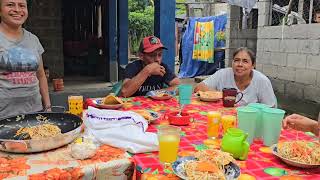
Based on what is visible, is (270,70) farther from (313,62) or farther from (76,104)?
(76,104)

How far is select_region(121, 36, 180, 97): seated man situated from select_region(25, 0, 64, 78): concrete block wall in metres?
4.51

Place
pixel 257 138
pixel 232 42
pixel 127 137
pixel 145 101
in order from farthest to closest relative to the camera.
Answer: pixel 232 42 → pixel 145 101 → pixel 257 138 → pixel 127 137

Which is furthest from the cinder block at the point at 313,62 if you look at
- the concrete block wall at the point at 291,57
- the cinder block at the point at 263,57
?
the cinder block at the point at 263,57

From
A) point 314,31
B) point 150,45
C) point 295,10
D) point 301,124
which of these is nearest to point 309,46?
point 314,31

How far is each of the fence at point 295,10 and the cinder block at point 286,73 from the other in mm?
866

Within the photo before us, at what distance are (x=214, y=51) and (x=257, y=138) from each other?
9584mm

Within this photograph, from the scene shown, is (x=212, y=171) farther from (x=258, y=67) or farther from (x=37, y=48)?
(x=258, y=67)

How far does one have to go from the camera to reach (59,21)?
23.7ft

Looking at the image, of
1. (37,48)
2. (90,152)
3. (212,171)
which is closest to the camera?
(212,171)

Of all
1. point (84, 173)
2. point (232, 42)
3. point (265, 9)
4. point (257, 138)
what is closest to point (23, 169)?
point (84, 173)

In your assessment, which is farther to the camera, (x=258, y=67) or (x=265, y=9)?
(x=258, y=67)

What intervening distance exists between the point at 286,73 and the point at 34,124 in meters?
5.26

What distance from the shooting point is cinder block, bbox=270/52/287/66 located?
236 inches

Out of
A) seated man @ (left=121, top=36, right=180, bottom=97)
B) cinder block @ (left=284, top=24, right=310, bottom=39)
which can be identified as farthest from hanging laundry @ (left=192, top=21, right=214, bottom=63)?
seated man @ (left=121, top=36, right=180, bottom=97)
